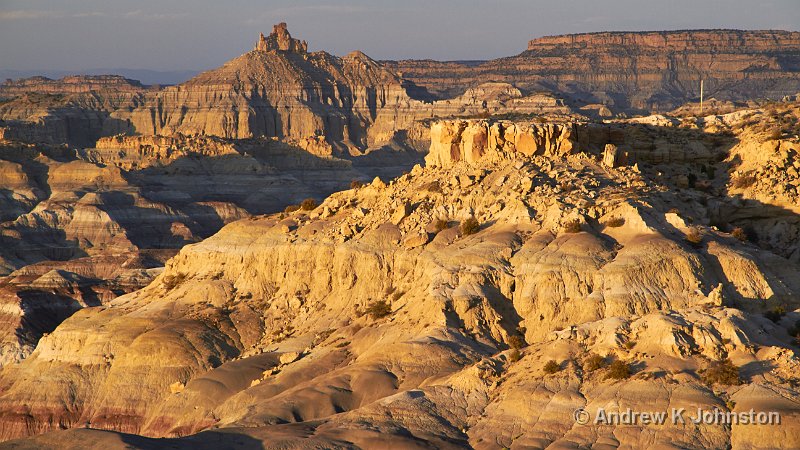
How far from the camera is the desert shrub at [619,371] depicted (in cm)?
4772

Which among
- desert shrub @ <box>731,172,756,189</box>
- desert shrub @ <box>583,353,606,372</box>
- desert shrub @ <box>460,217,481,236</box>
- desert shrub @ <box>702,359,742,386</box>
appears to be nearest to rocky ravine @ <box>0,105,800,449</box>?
desert shrub @ <box>583,353,606,372</box>

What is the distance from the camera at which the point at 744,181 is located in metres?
68.7

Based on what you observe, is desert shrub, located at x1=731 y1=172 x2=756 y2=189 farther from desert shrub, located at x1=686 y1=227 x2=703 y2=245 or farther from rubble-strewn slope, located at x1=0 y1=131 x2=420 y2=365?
rubble-strewn slope, located at x1=0 y1=131 x2=420 y2=365

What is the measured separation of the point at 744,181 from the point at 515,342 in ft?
61.8

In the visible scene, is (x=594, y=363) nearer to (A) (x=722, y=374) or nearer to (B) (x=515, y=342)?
(A) (x=722, y=374)

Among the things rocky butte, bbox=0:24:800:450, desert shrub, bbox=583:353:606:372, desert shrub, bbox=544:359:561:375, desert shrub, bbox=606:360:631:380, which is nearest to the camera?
rocky butte, bbox=0:24:800:450

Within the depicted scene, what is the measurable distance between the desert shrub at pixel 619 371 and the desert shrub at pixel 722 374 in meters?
2.36

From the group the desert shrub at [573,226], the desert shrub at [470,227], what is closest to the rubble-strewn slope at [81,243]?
the desert shrub at [470,227]

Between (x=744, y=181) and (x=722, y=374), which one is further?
(x=744, y=181)

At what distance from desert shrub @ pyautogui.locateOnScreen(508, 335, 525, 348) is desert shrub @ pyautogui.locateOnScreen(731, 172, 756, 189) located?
17796 mm

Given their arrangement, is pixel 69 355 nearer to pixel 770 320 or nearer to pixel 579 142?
pixel 579 142

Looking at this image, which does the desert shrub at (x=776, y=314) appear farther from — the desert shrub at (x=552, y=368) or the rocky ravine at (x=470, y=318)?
the desert shrub at (x=552, y=368)

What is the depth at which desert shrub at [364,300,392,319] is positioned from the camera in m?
59.8

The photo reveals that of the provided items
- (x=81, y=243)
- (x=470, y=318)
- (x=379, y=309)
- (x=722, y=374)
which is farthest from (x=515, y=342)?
(x=81, y=243)
